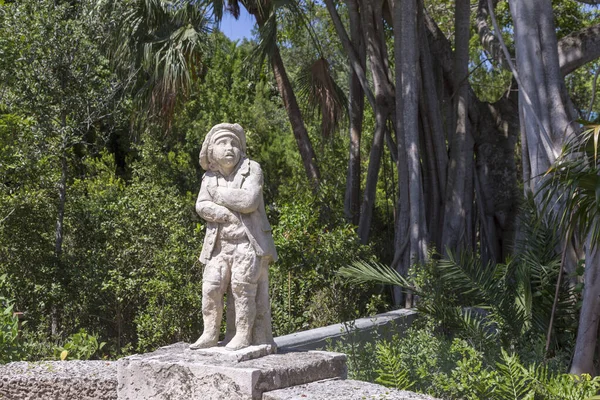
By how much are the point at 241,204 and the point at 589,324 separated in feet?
9.95

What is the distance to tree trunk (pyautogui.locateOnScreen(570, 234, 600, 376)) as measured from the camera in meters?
6.69

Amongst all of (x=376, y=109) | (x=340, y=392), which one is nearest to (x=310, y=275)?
(x=376, y=109)

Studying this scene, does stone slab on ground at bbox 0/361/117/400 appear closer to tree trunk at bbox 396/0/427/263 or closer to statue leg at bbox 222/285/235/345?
statue leg at bbox 222/285/235/345

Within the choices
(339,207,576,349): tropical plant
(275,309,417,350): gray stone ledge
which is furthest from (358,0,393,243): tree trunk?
(339,207,576,349): tropical plant

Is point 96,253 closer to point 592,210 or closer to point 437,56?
point 437,56

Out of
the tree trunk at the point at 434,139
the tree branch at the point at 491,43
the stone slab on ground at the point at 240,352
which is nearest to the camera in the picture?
the stone slab on ground at the point at 240,352

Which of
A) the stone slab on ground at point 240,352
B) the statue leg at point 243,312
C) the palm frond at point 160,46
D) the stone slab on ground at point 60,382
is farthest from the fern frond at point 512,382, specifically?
the palm frond at point 160,46

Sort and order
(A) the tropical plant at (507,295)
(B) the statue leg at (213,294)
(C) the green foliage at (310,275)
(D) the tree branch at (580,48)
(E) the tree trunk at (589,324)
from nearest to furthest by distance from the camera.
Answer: (B) the statue leg at (213,294)
(E) the tree trunk at (589,324)
(A) the tropical plant at (507,295)
(D) the tree branch at (580,48)
(C) the green foliage at (310,275)

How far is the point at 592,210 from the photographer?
627cm

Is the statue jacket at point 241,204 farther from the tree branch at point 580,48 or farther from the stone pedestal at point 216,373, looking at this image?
the tree branch at point 580,48

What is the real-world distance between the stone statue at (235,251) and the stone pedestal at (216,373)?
0.25 m

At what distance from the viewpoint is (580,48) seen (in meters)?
9.73

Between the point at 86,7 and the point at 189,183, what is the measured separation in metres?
3.54

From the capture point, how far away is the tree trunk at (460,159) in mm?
11414
